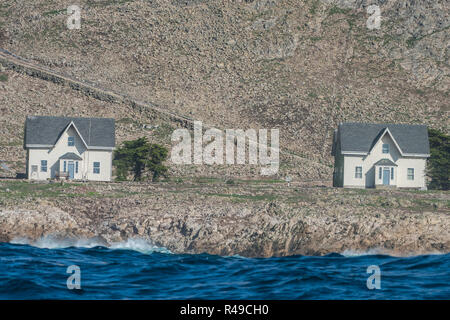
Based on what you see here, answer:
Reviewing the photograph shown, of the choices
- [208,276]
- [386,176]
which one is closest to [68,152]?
[386,176]

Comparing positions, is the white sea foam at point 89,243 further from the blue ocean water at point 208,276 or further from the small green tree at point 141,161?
the small green tree at point 141,161

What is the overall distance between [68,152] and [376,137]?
86.0 feet

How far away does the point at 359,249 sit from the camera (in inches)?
1748

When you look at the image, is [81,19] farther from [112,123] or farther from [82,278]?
[82,278]

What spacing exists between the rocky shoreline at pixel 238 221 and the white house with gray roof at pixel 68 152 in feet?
35.5

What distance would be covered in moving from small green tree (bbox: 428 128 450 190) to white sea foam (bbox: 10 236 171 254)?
33020mm

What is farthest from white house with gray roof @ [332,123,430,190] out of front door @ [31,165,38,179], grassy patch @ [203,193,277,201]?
front door @ [31,165,38,179]

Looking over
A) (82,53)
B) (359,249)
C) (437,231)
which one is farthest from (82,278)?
(82,53)

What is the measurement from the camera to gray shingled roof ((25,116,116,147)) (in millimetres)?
66062

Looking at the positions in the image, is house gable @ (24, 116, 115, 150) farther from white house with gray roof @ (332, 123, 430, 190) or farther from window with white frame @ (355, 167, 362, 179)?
window with white frame @ (355, 167, 362, 179)

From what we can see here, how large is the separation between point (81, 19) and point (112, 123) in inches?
2451

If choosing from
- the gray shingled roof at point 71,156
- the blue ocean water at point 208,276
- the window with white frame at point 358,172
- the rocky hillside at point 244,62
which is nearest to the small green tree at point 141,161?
the gray shingled roof at point 71,156

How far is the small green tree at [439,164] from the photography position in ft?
225

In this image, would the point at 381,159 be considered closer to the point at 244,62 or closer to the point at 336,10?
the point at 244,62
